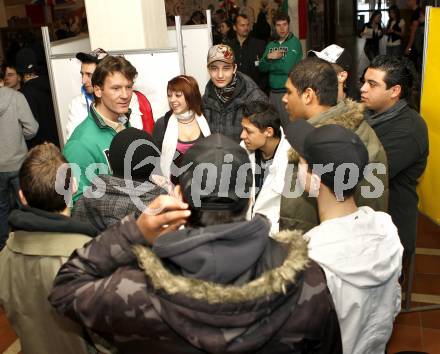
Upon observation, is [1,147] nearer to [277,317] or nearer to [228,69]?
[228,69]

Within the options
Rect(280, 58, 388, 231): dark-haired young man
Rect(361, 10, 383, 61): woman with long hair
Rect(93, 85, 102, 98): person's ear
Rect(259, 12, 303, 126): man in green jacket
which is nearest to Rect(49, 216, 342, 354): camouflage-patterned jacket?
Rect(280, 58, 388, 231): dark-haired young man

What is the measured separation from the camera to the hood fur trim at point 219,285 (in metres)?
1.14

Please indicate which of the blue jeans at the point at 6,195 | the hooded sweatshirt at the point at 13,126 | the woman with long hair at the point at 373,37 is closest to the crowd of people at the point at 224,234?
the hooded sweatshirt at the point at 13,126

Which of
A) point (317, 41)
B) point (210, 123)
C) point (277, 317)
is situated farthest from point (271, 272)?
point (317, 41)

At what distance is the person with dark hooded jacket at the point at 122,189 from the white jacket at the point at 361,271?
0.72 m

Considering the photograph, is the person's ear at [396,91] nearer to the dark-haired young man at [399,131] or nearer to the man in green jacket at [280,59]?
the dark-haired young man at [399,131]

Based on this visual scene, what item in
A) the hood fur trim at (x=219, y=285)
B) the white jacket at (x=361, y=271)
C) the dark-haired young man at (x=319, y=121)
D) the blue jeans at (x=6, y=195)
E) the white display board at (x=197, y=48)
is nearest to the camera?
the hood fur trim at (x=219, y=285)

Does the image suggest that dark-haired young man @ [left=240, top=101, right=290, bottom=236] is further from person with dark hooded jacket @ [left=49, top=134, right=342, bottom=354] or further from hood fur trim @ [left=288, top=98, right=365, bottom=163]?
person with dark hooded jacket @ [left=49, top=134, right=342, bottom=354]

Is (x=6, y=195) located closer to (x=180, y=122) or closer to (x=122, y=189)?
(x=180, y=122)

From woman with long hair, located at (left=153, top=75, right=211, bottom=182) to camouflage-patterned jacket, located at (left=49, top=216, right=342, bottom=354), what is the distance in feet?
6.68

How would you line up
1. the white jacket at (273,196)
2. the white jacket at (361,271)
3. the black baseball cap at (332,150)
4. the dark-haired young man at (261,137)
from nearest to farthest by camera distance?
the white jacket at (361,271), the black baseball cap at (332,150), the white jacket at (273,196), the dark-haired young man at (261,137)

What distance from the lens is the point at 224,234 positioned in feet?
3.86

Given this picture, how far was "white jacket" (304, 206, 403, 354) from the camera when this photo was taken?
4.84 feet

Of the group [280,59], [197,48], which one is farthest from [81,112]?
[280,59]
